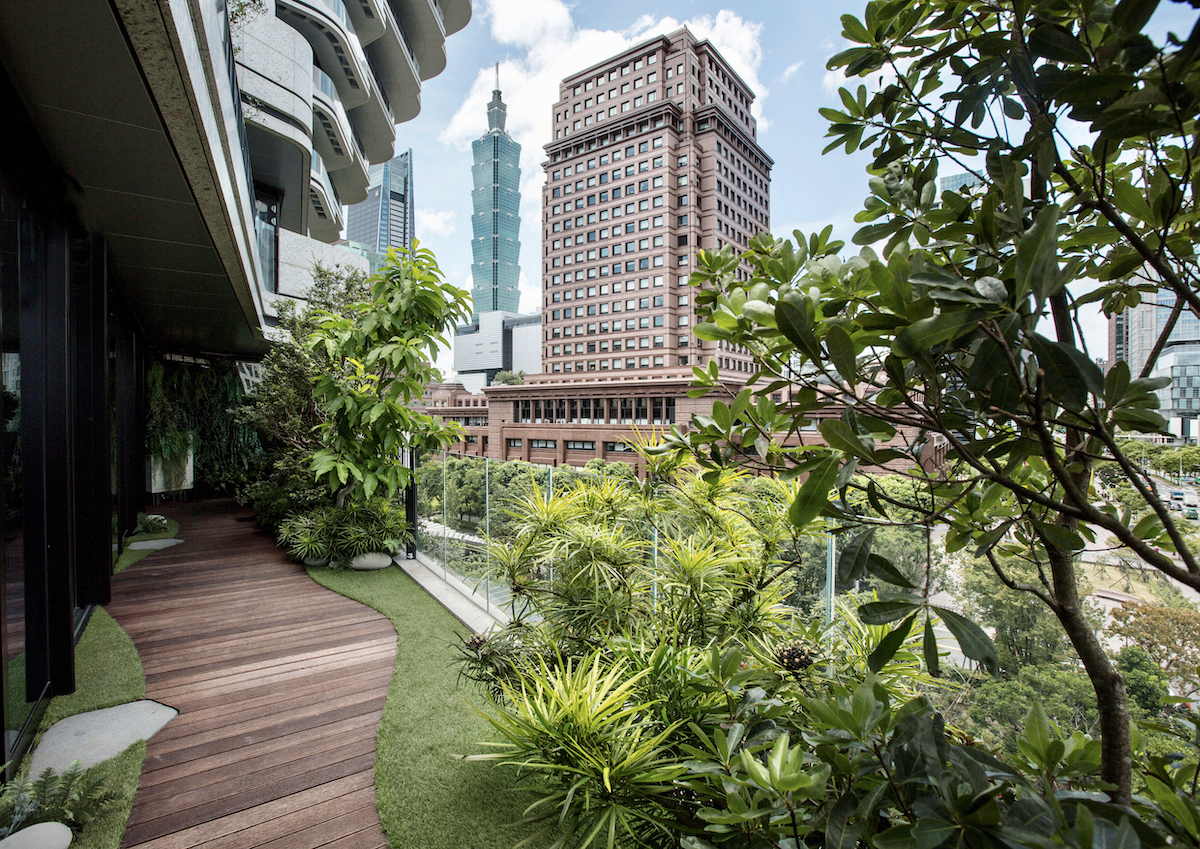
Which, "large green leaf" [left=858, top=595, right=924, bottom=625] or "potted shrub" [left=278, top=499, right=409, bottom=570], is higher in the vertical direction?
"large green leaf" [left=858, top=595, right=924, bottom=625]

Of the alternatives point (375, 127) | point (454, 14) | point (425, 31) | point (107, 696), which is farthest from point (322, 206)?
point (107, 696)

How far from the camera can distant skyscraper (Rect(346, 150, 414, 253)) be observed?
14062 cm

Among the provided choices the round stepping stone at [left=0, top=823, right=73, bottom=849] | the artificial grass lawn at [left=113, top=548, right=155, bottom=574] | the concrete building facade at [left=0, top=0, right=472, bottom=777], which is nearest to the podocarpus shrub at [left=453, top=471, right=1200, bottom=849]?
the round stepping stone at [left=0, top=823, right=73, bottom=849]

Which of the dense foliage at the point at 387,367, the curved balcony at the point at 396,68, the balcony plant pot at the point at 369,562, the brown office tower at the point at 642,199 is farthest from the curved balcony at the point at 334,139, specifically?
the brown office tower at the point at 642,199

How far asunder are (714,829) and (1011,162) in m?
1.06

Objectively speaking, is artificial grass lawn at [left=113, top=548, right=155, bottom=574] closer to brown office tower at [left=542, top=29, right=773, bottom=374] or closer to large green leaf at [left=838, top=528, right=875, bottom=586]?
large green leaf at [left=838, top=528, right=875, bottom=586]

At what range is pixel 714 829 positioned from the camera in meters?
0.83

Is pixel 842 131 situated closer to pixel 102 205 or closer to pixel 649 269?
pixel 102 205

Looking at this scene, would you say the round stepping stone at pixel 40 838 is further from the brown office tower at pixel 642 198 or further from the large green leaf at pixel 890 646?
the brown office tower at pixel 642 198

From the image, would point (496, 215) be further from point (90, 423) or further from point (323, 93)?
point (90, 423)

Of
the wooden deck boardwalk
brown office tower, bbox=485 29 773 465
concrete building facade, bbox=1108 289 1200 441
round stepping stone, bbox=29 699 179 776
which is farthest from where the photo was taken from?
brown office tower, bbox=485 29 773 465

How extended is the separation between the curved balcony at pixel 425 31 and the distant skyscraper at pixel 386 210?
132 m

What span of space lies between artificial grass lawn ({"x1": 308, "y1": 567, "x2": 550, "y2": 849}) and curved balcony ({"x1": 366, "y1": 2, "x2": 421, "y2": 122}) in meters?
18.0

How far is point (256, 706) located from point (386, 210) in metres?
161
